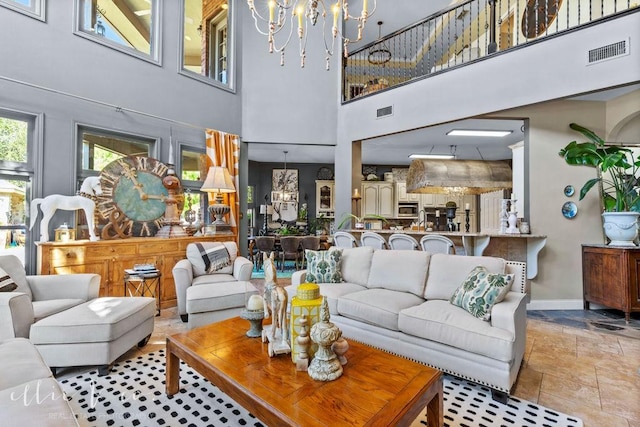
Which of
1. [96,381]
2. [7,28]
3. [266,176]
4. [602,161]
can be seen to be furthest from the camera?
[266,176]

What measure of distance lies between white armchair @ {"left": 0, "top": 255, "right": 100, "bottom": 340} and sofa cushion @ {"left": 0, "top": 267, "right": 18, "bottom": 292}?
52 millimetres

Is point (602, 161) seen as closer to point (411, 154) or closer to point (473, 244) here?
point (473, 244)

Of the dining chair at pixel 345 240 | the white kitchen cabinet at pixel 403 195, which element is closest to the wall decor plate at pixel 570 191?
the dining chair at pixel 345 240

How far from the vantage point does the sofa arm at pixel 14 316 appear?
6.71 feet

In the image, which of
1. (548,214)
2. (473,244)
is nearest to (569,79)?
(548,214)

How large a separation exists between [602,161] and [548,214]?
0.87 m

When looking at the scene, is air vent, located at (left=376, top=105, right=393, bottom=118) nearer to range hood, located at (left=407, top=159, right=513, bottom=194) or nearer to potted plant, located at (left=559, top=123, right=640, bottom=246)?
range hood, located at (left=407, top=159, right=513, bottom=194)

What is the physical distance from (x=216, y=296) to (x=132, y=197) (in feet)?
6.90

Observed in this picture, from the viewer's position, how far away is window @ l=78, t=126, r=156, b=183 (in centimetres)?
400

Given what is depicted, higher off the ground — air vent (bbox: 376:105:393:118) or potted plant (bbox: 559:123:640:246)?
air vent (bbox: 376:105:393:118)

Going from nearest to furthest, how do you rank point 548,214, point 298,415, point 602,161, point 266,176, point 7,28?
point 298,415 → point 7,28 → point 602,161 → point 548,214 → point 266,176

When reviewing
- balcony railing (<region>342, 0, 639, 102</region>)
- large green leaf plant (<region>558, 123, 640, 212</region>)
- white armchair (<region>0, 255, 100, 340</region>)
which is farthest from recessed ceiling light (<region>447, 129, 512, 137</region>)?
white armchair (<region>0, 255, 100, 340</region>)

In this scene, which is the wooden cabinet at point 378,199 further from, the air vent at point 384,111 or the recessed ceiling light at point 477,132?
the air vent at point 384,111

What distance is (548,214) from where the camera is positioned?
4.36 metres
